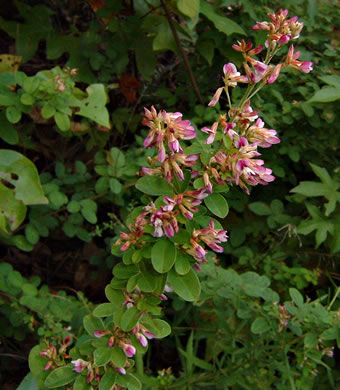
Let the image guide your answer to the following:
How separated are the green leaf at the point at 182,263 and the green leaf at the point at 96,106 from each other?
1.02 meters

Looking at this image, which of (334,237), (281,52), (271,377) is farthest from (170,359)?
(281,52)

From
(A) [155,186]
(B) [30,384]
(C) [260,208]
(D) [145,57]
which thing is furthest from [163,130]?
(D) [145,57]

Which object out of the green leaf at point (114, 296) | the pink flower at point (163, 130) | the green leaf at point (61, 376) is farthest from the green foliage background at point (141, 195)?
the pink flower at point (163, 130)

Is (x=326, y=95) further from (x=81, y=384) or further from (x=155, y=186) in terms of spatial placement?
(x=81, y=384)

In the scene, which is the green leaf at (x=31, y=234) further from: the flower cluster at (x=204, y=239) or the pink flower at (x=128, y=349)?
the flower cluster at (x=204, y=239)

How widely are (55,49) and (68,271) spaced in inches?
41.7

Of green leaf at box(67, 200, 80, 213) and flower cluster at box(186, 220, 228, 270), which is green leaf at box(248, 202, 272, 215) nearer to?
green leaf at box(67, 200, 80, 213)

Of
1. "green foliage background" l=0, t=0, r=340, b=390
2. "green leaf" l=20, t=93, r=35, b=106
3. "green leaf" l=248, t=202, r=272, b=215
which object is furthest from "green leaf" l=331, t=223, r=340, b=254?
"green leaf" l=20, t=93, r=35, b=106

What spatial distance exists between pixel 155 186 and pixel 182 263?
161mm

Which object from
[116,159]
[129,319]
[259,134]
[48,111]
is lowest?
[116,159]

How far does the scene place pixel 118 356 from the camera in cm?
100

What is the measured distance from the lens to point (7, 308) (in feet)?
5.70

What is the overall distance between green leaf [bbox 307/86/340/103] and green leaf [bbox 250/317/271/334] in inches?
29.5

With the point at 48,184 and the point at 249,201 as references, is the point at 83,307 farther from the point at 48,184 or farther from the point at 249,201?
the point at 249,201
